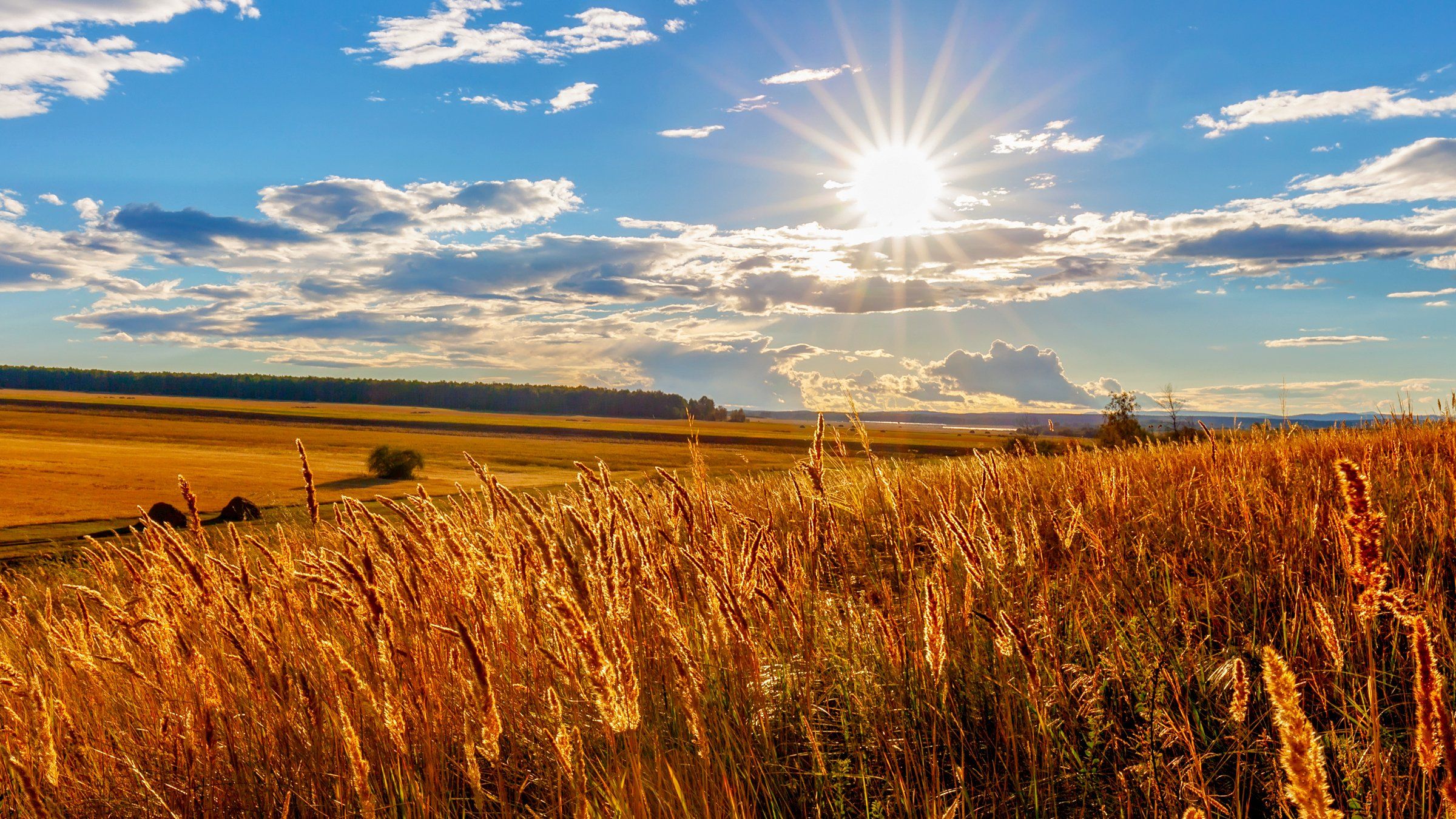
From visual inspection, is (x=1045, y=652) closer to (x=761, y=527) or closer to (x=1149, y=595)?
(x=1149, y=595)

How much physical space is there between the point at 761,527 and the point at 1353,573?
1.91 metres

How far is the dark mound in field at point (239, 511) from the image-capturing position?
22.2 meters

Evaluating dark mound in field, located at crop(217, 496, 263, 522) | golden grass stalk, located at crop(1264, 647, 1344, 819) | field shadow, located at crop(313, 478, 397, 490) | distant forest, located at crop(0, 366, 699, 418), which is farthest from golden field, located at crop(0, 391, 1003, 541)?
distant forest, located at crop(0, 366, 699, 418)

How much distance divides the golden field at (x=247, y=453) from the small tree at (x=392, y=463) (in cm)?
115

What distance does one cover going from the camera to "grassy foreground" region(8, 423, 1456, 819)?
2414 mm

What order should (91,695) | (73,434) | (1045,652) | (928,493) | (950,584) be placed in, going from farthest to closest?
(73,434)
(928,493)
(91,695)
(950,584)
(1045,652)

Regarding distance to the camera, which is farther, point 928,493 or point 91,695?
point 928,493

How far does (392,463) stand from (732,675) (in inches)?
1690

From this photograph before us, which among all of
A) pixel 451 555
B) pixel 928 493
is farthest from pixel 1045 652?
pixel 928 493

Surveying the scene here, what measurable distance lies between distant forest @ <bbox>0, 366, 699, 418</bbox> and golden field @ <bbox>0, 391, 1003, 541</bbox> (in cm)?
3618

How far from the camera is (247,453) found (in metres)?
54.0

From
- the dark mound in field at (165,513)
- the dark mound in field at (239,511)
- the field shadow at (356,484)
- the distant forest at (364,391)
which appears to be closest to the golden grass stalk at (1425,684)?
the dark mound in field at (165,513)

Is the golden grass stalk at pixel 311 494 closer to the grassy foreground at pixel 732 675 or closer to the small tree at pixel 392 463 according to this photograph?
the grassy foreground at pixel 732 675

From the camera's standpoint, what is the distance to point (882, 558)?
6.18 meters
